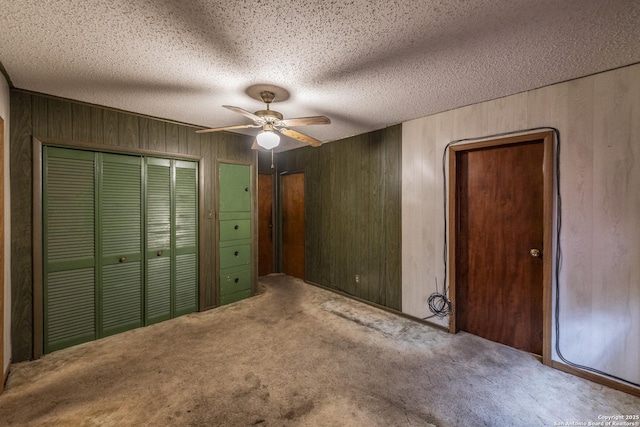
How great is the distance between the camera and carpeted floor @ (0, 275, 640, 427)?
177 centimetres

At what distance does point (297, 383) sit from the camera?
2090 mm

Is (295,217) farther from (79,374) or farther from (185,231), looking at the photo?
(79,374)

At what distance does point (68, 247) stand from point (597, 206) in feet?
15.1

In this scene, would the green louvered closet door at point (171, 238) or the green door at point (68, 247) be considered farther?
the green louvered closet door at point (171, 238)

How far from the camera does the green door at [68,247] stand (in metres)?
2.51

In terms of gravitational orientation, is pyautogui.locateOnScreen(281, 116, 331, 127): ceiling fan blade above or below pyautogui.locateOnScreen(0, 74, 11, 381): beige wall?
above

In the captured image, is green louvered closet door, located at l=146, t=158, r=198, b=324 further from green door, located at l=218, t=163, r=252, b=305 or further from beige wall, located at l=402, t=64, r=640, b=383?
beige wall, located at l=402, t=64, r=640, b=383

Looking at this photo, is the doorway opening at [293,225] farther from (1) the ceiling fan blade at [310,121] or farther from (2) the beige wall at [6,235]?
(2) the beige wall at [6,235]

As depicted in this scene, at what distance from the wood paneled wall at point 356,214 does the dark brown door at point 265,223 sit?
2.44 ft

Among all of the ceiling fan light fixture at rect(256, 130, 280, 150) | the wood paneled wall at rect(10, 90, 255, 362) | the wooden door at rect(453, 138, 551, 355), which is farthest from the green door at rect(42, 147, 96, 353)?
the wooden door at rect(453, 138, 551, 355)

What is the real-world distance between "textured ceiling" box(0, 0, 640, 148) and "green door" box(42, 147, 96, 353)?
0.68 m

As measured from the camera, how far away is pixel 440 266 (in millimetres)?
3023

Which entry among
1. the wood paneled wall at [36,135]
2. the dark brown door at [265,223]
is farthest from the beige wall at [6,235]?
the dark brown door at [265,223]

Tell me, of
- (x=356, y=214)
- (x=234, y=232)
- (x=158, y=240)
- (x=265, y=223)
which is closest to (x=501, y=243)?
(x=356, y=214)
